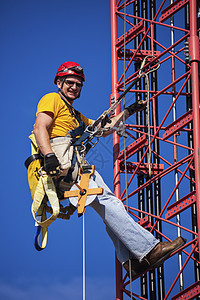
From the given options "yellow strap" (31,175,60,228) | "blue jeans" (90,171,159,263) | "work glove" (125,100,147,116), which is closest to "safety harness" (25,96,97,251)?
"yellow strap" (31,175,60,228)

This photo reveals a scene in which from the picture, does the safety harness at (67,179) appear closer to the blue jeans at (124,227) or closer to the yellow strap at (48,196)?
the yellow strap at (48,196)

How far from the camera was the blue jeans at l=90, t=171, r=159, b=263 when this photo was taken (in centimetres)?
1089

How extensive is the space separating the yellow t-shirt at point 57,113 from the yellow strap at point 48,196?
808mm

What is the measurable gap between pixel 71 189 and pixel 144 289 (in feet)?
11.9

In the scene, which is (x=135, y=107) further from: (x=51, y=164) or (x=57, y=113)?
(x=51, y=164)

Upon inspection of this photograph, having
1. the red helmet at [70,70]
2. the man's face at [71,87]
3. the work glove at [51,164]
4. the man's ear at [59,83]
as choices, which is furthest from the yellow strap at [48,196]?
the red helmet at [70,70]

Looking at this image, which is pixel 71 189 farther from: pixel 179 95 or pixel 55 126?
pixel 179 95

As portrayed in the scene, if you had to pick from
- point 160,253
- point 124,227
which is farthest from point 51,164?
point 160,253

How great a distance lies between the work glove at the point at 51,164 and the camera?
1078cm

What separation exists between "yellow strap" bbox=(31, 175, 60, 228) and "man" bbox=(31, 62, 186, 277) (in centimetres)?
23

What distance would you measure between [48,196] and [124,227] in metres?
1.35

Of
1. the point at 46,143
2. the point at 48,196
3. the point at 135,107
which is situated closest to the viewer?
the point at 46,143

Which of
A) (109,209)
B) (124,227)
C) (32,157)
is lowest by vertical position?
(124,227)

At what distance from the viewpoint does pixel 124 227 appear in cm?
1092
